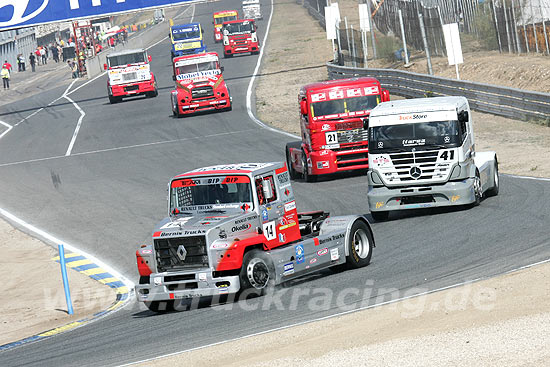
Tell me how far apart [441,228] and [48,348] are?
26.4 ft

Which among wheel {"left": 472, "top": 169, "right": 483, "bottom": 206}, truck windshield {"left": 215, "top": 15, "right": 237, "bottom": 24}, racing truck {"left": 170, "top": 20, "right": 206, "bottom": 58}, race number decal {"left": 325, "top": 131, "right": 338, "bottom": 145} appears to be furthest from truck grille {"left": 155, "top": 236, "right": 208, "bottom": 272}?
truck windshield {"left": 215, "top": 15, "right": 237, "bottom": 24}

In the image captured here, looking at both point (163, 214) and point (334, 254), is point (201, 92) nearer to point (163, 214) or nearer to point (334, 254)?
point (163, 214)

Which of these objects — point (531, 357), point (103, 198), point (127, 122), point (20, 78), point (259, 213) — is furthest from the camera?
point (20, 78)

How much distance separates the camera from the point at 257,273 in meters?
13.3

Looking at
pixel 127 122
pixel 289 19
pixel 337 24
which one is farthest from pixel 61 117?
pixel 289 19

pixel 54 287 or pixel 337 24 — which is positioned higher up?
pixel 337 24

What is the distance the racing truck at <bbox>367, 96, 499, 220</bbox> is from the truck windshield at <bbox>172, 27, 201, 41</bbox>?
184 feet

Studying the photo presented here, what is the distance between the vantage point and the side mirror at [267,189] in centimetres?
1383

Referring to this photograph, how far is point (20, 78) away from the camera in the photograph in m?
77.8

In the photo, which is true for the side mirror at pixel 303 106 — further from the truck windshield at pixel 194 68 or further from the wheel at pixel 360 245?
the truck windshield at pixel 194 68

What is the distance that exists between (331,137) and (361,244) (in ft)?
30.4

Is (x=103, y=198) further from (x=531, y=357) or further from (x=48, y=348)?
(x=531, y=357)

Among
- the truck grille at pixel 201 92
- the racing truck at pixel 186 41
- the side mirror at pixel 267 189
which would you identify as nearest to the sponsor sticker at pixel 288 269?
the side mirror at pixel 267 189

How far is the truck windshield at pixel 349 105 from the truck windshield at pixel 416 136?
545 cm
